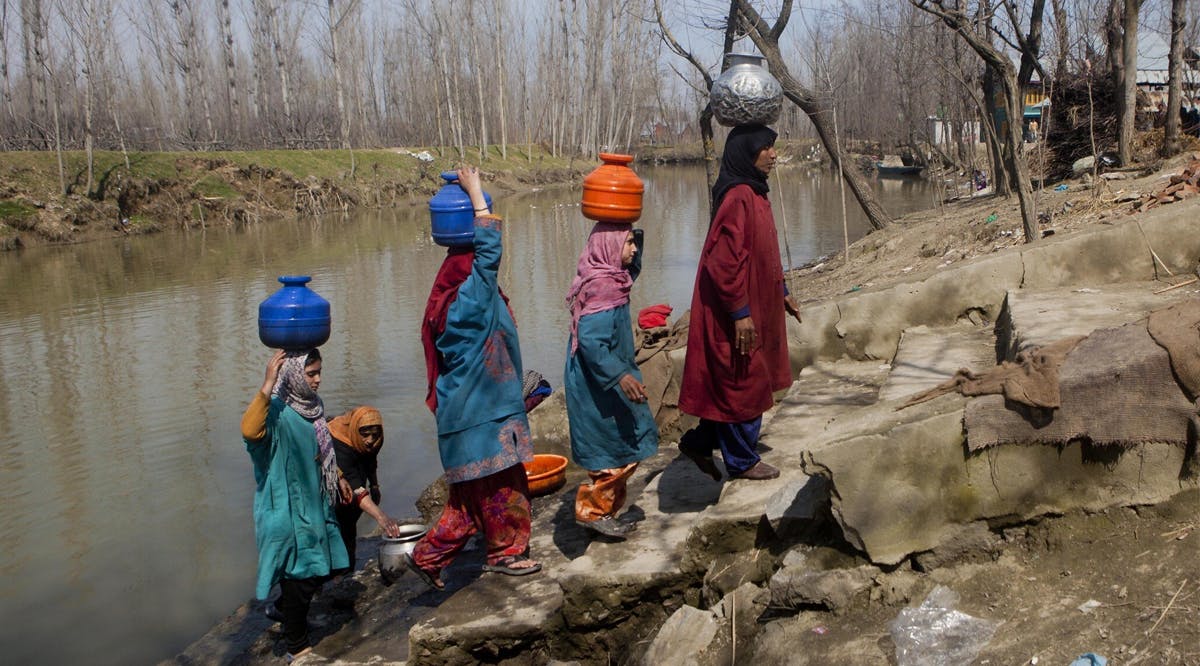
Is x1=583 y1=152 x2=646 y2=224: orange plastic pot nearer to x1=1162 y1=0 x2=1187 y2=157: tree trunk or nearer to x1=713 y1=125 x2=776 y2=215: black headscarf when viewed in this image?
x1=713 y1=125 x2=776 y2=215: black headscarf

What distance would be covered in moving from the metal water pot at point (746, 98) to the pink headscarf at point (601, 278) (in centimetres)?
59

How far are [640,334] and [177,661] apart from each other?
3.14 m

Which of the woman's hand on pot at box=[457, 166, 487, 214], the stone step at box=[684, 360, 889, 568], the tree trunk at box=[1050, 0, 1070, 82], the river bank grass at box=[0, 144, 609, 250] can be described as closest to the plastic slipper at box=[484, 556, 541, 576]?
the stone step at box=[684, 360, 889, 568]

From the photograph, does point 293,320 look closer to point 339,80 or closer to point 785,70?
point 785,70

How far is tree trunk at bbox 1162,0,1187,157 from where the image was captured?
1049 centimetres

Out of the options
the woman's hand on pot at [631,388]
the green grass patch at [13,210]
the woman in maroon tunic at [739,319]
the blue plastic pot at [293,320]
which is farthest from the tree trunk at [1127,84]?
the green grass patch at [13,210]

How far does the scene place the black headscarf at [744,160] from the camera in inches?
150

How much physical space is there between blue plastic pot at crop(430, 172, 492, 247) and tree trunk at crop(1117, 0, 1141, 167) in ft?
30.9

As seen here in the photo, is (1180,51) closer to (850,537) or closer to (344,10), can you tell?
(850,537)

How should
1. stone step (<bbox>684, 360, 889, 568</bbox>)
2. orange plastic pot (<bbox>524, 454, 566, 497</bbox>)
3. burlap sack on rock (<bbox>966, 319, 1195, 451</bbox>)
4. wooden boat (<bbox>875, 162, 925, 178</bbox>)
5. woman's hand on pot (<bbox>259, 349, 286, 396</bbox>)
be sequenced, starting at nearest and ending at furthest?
burlap sack on rock (<bbox>966, 319, 1195, 451</bbox>) < stone step (<bbox>684, 360, 889, 568</bbox>) < woman's hand on pot (<bbox>259, 349, 286, 396</bbox>) < orange plastic pot (<bbox>524, 454, 566, 497</bbox>) < wooden boat (<bbox>875, 162, 925, 178</bbox>)

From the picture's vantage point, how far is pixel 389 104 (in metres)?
52.4

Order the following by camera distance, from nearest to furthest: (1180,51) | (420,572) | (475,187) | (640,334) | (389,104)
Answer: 1. (475,187)
2. (420,572)
3. (640,334)
4. (1180,51)
5. (389,104)

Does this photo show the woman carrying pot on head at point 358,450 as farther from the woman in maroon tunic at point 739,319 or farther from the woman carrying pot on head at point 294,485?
the woman in maroon tunic at point 739,319

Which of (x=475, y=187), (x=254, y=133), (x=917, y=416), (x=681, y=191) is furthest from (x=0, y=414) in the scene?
(x=254, y=133)
